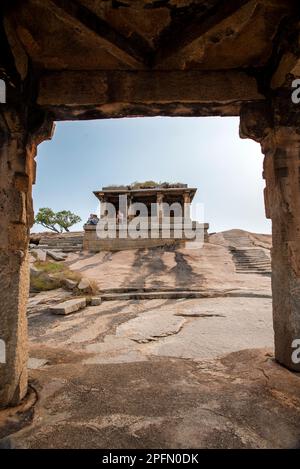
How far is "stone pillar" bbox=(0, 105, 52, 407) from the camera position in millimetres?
1988

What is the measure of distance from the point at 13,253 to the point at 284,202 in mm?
2326

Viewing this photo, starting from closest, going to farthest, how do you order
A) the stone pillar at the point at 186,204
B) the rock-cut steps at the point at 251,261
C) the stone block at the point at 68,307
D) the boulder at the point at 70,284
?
the stone block at the point at 68,307 < the boulder at the point at 70,284 < the rock-cut steps at the point at 251,261 < the stone pillar at the point at 186,204

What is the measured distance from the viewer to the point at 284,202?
2.36m

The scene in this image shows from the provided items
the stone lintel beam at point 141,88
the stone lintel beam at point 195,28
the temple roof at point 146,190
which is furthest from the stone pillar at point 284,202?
the temple roof at point 146,190

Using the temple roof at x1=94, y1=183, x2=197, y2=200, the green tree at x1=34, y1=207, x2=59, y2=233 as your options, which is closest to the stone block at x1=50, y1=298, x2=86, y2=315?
the temple roof at x1=94, y1=183, x2=197, y2=200

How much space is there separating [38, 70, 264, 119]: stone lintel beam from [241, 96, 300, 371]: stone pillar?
0.77 ft

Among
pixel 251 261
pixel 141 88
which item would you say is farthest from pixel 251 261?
pixel 141 88

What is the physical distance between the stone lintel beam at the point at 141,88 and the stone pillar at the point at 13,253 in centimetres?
48

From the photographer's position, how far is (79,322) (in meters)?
4.77

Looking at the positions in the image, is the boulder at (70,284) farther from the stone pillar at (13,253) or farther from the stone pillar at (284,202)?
the stone pillar at (284,202)

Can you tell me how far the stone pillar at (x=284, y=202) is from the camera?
7.57 feet

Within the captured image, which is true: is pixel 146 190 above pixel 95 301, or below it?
above

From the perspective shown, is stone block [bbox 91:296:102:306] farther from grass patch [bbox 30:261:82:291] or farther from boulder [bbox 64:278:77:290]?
grass patch [bbox 30:261:82:291]

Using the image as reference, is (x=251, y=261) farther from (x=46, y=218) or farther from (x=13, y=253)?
(x=46, y=218)
